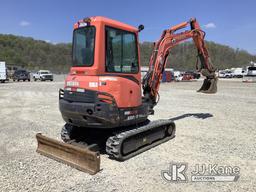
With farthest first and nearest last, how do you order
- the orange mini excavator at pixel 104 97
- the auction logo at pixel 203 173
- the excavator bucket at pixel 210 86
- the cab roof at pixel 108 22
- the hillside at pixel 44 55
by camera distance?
the hillside at pixel 44 55, the excavator bucket at pixel 210 86, the cab roof at pixel 108 22, the orange mini excavator at pixel 104 97, the auction logo at pixel 203 173

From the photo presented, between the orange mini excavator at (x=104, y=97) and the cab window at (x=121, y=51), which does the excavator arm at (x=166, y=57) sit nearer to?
the orange mini excavator at (x=104, y=97)

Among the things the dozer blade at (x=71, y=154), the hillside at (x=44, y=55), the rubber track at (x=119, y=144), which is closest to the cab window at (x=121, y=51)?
the rubber track at (x=119, y=144)

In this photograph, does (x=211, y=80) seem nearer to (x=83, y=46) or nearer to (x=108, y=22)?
(x=108, y=22)

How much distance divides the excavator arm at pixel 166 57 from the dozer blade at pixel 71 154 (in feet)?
10.7

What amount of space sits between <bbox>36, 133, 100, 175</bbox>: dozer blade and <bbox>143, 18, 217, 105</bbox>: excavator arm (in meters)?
3.25

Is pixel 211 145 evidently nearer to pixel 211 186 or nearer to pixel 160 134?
pixel 160 134

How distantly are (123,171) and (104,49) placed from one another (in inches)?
107

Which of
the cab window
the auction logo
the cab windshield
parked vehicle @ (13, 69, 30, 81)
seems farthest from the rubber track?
parked vehicle @ (13, 69, 30, 81)

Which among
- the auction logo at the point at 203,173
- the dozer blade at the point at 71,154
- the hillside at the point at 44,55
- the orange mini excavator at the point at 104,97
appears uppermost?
the hillside at the point at 44,55

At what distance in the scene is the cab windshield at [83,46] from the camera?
6.38 metres

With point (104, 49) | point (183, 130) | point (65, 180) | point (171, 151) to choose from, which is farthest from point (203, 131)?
point (65, 180)

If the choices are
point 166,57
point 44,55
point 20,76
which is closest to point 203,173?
point 166,57

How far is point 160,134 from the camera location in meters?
7.86

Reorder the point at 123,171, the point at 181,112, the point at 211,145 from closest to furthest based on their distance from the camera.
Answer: the point at 123,171
the point at 211,145
the point at 181,112
